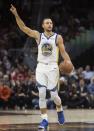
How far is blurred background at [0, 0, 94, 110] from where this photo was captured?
23141mm

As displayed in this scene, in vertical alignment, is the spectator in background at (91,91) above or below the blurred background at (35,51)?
below

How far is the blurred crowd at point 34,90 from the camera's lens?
2286cm

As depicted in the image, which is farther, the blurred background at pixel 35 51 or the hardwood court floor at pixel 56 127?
the blurred background at pixel 35 51

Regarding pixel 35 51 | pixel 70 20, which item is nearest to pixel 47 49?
pixel 35 51

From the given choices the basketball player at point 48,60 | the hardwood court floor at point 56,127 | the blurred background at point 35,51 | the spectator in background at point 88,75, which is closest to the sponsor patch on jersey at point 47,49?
the basketball player at point 48,60

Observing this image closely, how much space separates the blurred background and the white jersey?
9.00m

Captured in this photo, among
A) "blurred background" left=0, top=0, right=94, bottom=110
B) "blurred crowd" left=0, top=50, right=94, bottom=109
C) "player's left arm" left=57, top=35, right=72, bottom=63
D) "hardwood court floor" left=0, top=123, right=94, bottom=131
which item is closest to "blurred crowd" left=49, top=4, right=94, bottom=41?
"blurred background" left=0, top=0, right=94, bottom=110

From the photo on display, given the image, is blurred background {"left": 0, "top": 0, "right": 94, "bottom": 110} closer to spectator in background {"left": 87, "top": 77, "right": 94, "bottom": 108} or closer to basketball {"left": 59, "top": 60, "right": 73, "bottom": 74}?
spectator in background {"left": 87, "top": 77, "right": 94, "bottom": 108}

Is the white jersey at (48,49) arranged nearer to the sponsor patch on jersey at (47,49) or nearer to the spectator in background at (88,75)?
the sponsor patch on jersey at (47,49)

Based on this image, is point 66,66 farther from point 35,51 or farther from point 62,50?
point 35,51

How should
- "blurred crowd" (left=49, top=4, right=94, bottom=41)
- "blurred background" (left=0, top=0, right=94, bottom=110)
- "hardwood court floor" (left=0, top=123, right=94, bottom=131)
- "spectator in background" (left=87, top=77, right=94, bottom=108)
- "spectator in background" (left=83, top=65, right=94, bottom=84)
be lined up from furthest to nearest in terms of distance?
"blurred crowd" (left=49, top=4, right=94, bottom=41), "spectator in background" (left=83, top=65, right=94, bottom=84), "spectator in background" (left=87, top=77, right=94, bottom=108), "blurred background" (left=0, top=0, right=94, bottom=110), "hardwood court floor" (left=0, top=123, right=94, bottom=131)

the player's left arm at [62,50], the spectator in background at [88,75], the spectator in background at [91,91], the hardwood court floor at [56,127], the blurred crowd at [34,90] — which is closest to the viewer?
the player's left arm at [62,50]

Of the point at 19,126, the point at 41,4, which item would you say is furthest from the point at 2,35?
the point at 19,126

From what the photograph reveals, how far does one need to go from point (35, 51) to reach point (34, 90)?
13.9 feet
